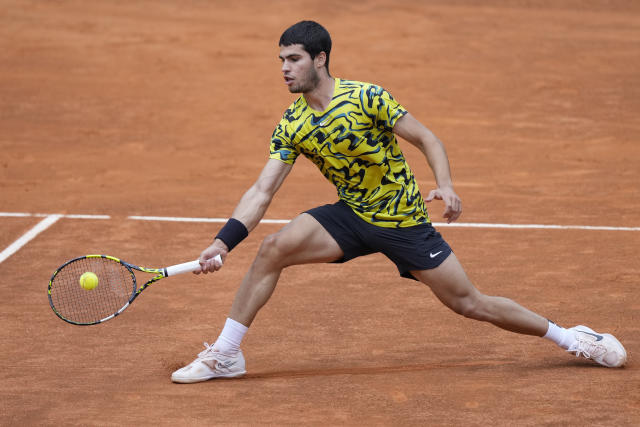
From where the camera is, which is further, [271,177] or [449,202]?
[271,177]

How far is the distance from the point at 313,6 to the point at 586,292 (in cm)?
1156

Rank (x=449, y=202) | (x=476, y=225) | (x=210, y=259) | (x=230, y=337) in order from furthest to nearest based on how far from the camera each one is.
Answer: (x=476, y=225), (x=230, y=337), (x=210, y=259), (x=449, y=202)

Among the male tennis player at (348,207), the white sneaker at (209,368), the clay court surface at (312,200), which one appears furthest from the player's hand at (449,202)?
the white sneaker at (209,368)

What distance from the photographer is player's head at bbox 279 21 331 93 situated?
5.34 meters

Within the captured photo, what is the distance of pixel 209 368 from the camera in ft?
18.6

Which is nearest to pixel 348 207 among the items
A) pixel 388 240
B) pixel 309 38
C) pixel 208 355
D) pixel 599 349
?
pixel 388 240

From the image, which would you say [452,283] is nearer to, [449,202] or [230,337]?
[449,202]

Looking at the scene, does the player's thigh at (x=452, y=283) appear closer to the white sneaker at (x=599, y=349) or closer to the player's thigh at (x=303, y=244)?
the player's thigh at (x=303, y=244)

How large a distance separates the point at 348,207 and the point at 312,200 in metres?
4.97

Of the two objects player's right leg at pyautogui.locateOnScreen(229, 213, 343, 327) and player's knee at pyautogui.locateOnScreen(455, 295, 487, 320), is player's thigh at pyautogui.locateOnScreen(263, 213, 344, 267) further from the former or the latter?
player's knee at pyautogui.locateOnScreen(455, 295, 487, 320)

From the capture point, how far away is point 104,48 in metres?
16.1

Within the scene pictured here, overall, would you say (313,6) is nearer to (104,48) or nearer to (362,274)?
(104,48)

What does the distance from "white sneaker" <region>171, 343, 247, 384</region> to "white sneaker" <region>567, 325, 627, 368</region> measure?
1919mm

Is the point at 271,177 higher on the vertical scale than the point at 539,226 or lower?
higher
